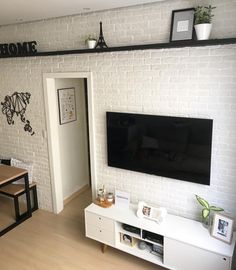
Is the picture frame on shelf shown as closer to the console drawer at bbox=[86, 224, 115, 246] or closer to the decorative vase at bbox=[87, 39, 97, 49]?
the console drawer at bbox=[86, 224, 115, 246]

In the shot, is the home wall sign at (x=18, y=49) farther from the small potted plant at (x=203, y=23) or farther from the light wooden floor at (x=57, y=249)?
the light wooden floor at (x=57, y=249)

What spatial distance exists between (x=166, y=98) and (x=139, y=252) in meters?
1.57

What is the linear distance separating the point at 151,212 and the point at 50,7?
2254mm

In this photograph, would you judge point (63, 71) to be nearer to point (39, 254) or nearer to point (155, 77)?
point (155, 77)

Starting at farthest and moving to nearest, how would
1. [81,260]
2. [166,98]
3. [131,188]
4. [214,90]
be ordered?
[131,188] < [81,260] < [166,98] < [214,90]

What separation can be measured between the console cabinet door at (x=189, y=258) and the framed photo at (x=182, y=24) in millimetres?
1865

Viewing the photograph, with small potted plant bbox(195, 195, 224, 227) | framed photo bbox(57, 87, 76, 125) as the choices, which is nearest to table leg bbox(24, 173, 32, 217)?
framed photo bbox(57, 87, 76, 125)

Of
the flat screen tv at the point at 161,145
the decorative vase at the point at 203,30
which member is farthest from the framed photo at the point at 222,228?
the decorative vase at the point at 203,30

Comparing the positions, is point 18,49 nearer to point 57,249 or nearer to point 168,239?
point 57,249

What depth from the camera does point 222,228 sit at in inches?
95.3

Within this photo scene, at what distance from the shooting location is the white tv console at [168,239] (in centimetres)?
231

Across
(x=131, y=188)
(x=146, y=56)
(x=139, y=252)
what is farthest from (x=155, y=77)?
(x=139, y=252)

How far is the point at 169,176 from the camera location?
275 centimetres

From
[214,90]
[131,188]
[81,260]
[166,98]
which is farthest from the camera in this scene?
[131,188]
